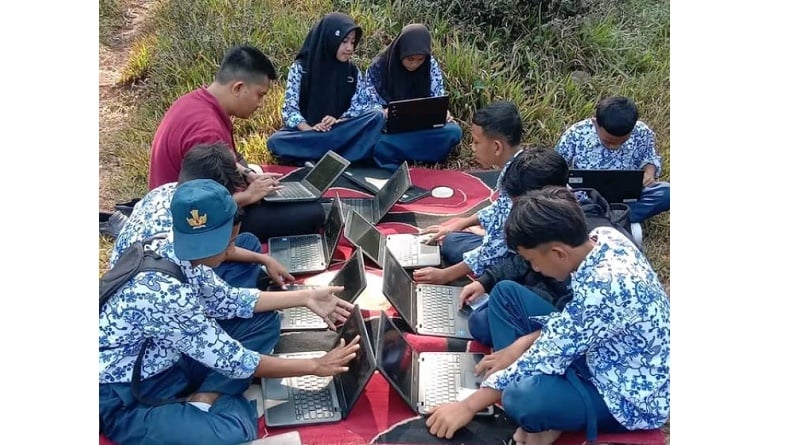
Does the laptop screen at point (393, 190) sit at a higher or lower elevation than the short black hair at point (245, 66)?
lower

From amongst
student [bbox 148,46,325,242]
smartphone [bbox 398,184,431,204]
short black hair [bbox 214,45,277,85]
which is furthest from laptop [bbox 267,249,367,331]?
short black hair [bbox 214,45,277,85]

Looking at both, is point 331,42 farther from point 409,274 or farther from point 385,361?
point 385,361

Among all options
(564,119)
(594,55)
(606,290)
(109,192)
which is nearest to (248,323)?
(606,290)

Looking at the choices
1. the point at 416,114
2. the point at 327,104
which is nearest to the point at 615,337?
the point at 416,114

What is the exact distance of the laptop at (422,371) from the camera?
313 cm

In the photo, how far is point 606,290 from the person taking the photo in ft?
8.68

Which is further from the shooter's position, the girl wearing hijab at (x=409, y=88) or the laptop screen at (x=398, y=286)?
the girl wearing hijab at (x=409, y=88)

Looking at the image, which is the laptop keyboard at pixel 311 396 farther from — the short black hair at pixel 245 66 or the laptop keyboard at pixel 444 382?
the short black hair at pixel 245 66

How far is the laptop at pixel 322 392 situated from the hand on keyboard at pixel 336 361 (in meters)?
0.04

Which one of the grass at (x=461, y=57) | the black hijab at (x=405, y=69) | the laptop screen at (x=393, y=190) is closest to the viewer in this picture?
the laptop screen at (x=393, y=190)

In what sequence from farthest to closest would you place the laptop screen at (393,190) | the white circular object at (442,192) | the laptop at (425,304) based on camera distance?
1. the white circular object at (442,192)
2. the laptop screen at (393,190)
3. the laptop at (425,304)

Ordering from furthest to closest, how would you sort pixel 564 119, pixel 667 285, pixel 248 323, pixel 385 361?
pixel 564 119 → pixel 667 285 → pixel 248 323 → pixel 385 361

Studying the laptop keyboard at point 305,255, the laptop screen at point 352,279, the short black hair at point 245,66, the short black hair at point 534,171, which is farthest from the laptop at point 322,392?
the short black hair at point 245,66

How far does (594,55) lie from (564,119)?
43.7 inches
